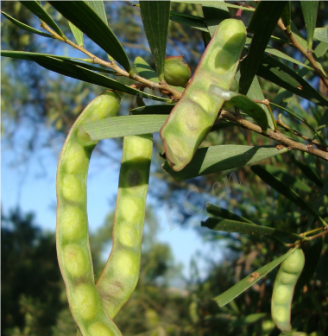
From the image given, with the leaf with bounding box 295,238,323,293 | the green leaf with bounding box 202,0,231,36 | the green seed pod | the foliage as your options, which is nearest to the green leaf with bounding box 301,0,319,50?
the foliage

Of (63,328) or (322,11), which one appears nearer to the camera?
(322,11)

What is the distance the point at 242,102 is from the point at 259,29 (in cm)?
9

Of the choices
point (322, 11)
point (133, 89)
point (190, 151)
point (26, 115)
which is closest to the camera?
point (190, 151)

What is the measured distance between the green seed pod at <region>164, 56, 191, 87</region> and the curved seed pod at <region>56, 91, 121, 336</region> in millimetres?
86

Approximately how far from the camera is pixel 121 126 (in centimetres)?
44

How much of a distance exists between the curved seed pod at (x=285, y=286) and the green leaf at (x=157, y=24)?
37 cm

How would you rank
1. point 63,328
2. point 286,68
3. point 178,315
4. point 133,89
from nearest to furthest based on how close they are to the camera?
point 133,89 → point 286,68 → point 178,315 → point 63,328

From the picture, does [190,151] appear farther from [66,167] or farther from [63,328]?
[63,328]

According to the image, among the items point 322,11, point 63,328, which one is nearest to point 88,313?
point 322,11

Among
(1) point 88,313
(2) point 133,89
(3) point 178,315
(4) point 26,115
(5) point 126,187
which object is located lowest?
(3) point 178,315

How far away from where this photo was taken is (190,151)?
14.6 inches

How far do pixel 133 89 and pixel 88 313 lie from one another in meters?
0.31

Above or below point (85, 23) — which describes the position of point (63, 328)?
below

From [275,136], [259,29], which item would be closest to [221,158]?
[275,136]
